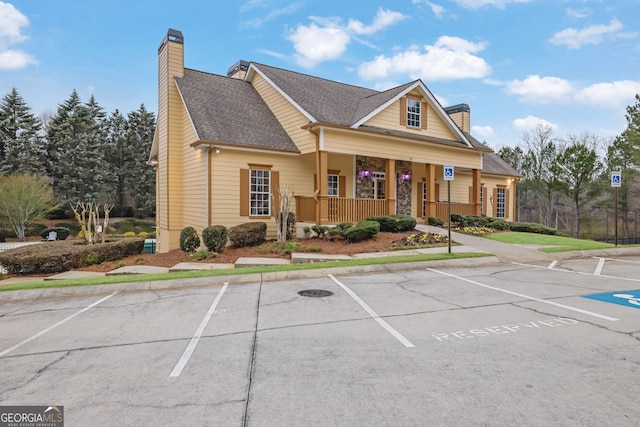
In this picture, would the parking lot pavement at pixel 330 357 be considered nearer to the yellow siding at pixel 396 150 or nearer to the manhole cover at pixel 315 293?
the manhole cover at pixel 315 293

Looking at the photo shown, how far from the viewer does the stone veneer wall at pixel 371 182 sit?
1802 centimetres

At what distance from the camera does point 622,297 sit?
6711 mm

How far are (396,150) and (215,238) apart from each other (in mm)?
9075

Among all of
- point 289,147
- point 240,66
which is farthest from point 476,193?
point 240,66

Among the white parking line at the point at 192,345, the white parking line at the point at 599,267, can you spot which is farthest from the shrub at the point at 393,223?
the white parking line at the point at 192,345

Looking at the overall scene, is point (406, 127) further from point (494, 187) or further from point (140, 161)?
point (140, 161)

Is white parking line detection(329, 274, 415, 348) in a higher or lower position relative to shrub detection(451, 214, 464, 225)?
lower

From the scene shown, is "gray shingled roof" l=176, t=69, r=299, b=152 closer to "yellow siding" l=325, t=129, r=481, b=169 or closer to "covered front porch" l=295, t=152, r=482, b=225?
"yellow siding" l=325, t=129, r=481, b=169

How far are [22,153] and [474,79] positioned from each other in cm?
4369

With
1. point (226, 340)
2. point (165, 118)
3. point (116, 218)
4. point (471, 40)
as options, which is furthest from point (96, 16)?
point (116, 218)

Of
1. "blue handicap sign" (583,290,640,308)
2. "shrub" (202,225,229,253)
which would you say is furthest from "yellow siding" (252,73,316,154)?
"blue handicap sign" (583,290,640,308)

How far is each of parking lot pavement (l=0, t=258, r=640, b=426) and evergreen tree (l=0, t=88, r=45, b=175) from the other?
37752 millimetres

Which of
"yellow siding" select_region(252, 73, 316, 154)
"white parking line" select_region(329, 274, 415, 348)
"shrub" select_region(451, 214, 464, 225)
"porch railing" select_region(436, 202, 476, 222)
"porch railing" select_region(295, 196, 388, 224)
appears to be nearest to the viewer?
"white parking line" select_region(329, 274, 415, 348)

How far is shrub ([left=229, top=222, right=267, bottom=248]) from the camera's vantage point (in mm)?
13625
